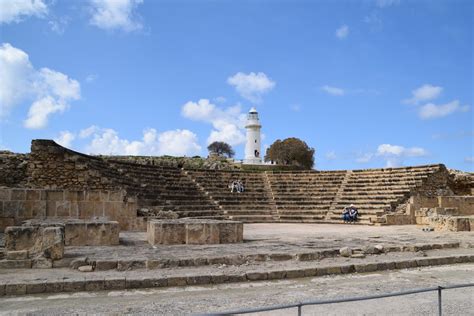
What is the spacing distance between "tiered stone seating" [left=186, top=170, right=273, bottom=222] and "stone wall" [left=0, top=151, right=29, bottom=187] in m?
8.15

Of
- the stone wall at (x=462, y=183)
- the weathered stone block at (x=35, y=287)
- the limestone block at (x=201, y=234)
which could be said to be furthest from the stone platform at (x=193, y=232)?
the stone wall at (x=462, y=183)

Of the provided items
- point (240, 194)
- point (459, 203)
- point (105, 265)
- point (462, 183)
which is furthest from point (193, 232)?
point (462, 183)

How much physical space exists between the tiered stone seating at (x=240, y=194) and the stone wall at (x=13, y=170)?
8.15m

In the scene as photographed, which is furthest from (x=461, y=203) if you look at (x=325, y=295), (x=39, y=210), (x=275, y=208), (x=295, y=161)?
(x=295, y=161)

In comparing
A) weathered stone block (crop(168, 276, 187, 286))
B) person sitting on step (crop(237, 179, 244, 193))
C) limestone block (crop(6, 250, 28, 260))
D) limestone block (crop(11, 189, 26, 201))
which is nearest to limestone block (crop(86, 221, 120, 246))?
limestone block (crop(6, 250, 28, 260))

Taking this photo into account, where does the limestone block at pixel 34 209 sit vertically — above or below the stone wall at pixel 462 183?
below

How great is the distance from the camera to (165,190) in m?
19.5

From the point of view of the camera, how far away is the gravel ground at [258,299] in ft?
17.6

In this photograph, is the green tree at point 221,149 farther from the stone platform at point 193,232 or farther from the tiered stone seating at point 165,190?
the stone platform at point 193,232

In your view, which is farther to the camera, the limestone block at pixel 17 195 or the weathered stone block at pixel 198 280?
the limestone block at pixel 17 195

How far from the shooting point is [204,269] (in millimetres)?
7504

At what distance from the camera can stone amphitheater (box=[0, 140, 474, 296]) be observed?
24.3ft

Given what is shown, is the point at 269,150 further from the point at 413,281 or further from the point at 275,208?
the point at 413,281

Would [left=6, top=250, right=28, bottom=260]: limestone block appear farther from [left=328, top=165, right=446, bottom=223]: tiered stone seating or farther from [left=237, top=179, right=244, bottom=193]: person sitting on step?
[left=237, top=179, right=244, bottom=193]: person sitting on step
